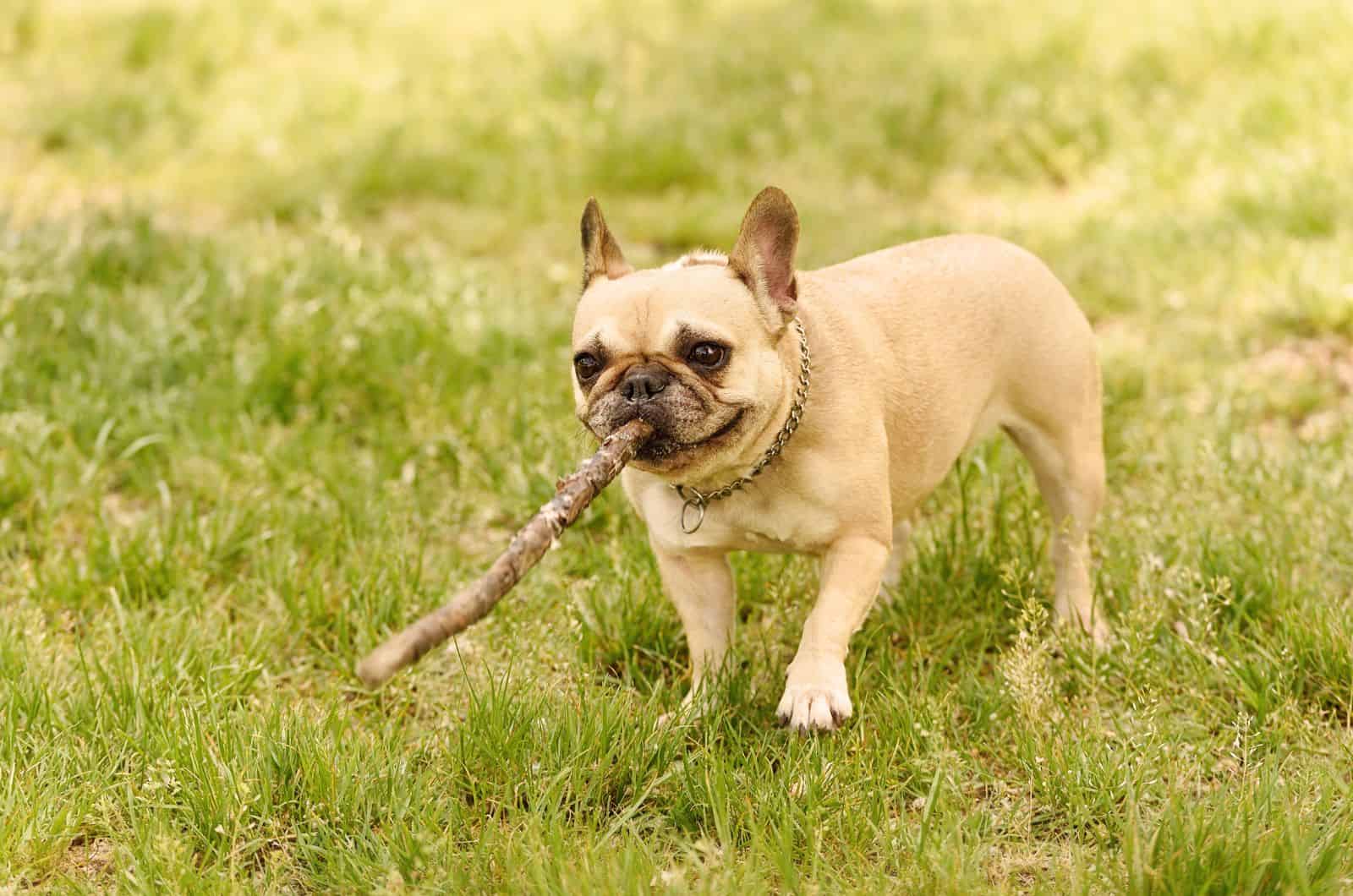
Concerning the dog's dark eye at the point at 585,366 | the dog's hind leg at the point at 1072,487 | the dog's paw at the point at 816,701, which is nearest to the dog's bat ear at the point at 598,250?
the dog's dark eye at the point at 585,366

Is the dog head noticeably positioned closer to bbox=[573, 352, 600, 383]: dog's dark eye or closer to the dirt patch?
bbox=[573, 352, 600, 383]: dog's dark eye

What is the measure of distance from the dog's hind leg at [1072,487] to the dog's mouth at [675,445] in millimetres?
1358

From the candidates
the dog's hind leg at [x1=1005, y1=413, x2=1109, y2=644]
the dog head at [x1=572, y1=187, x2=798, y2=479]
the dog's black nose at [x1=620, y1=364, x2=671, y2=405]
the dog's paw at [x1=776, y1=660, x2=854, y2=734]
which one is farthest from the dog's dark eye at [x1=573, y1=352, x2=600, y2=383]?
the dog's hind leg at [x1=1005, y1=413, x2=1109, y2=644]

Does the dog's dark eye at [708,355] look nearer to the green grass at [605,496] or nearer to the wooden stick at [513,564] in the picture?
the wooden stick at [513,564]

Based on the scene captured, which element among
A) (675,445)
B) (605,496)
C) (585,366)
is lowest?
(605,496)

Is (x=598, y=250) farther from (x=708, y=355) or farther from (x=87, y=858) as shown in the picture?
(x=87, y=858)

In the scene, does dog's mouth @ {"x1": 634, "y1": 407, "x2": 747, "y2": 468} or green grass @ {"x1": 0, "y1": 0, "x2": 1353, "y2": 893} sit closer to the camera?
green grass @ {"x1": 0, "y1": 0, "x2": 1353, "y2": 893}

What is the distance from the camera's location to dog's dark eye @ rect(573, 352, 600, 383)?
3.61 m

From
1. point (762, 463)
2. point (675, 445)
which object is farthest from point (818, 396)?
point (675, 445)

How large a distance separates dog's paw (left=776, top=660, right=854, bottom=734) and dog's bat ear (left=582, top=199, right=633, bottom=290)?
123 cm

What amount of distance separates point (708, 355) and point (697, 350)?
0.10ft

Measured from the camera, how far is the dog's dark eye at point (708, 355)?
349 centimetres

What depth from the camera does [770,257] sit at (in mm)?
3676

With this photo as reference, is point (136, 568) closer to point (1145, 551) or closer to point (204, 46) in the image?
point (1145, 551)
